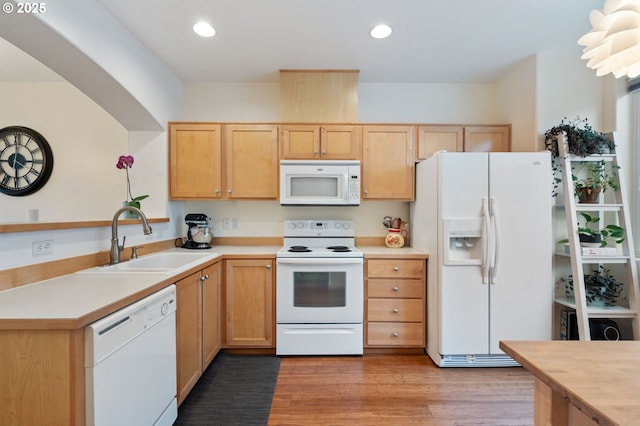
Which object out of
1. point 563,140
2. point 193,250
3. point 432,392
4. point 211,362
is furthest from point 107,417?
point 563,140

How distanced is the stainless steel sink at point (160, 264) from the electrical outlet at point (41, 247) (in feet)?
0.67

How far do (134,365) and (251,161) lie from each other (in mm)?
1937

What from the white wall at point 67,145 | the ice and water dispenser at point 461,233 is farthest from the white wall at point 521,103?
the white wall at point 67,145

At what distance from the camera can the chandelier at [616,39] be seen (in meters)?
0.94

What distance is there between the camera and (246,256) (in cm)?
257

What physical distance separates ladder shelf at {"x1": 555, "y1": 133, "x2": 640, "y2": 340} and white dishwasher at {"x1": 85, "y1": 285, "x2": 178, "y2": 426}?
280 centimetres

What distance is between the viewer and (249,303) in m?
2.58

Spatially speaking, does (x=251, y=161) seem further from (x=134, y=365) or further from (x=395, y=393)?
(x=395, y=393)

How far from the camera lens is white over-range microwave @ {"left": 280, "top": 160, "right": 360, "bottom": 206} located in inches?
108

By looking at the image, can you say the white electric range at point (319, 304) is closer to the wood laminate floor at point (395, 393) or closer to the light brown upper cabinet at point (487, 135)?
the wood laminate floor at point (395, 393)

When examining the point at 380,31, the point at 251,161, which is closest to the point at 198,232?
the point at 251,161

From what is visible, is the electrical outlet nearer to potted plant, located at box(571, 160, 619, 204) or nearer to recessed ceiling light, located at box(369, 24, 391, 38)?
recessed ceiling light, located at box(369, 24, 391, 38)

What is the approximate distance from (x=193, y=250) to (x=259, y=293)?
0.77 meters

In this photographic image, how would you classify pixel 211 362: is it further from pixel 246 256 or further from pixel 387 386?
pixel 387 386
